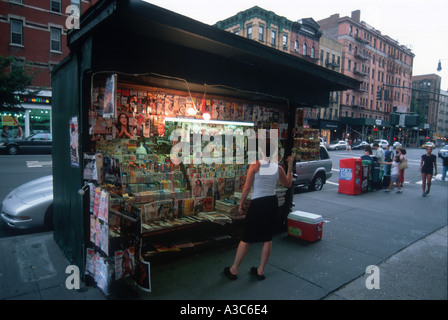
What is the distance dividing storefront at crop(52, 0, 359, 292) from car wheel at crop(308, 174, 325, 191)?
15.1 feet

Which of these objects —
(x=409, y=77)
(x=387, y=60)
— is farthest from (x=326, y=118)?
(x=409, y=77)

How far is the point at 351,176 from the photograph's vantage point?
9.88m

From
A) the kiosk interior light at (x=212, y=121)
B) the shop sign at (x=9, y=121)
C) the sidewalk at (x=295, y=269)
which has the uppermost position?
the shop sign at (x=9, y=121)

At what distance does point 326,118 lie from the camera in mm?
42656

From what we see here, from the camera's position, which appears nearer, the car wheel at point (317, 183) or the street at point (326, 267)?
the street at point (326, 267)

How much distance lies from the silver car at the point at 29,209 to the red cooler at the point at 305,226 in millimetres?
4767

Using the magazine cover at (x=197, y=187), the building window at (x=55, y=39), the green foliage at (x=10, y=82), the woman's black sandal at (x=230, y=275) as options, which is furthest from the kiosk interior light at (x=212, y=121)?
the building window at (x=55, y=39)

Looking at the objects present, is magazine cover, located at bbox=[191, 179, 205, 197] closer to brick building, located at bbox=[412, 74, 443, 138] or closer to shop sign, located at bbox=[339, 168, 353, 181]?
shop sign, located at bbox=[339, 168, 353, 181]

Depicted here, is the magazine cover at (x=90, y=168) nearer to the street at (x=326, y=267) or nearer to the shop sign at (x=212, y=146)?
the street at (x=326, y=267)

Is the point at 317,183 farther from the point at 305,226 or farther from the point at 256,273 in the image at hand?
the point at 256,273

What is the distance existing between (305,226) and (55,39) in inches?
1066

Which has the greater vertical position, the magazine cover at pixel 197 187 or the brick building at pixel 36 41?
the brick building at pixel 36 41

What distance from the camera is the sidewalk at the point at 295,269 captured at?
11.6 feet
